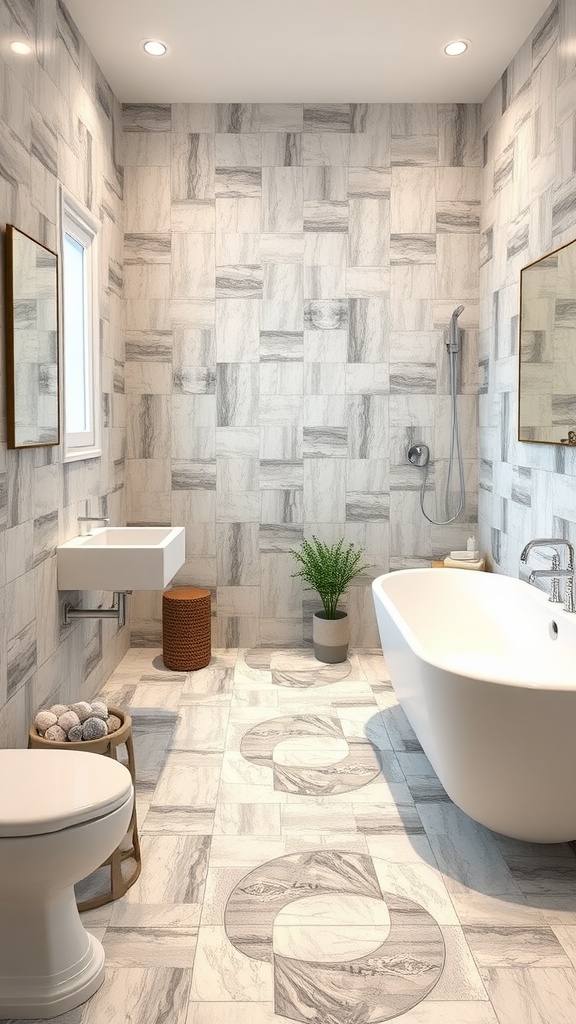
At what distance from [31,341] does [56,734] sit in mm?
1362

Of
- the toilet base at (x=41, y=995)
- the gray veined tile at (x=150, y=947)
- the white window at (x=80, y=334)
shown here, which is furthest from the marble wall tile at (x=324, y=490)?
the toilet base at (x=41, y=995)

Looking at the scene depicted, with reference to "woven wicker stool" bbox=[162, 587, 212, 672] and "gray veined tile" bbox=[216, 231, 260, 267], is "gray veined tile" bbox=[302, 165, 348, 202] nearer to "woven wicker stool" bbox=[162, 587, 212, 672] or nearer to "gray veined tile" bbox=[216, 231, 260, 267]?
"gray veined tile" bbox=[216, 231, 260, 267]

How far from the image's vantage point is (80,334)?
3938 mm

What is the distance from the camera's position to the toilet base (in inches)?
74.2

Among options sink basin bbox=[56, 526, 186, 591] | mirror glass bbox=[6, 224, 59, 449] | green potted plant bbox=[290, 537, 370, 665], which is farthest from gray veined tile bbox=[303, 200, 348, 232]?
sink basin bbox=[56, 526, 186, 591]

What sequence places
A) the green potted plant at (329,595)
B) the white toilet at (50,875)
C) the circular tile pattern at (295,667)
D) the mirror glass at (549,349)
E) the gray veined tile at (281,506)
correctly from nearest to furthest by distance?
the white toilet at (50,875) < the mirror glass at (549,349) < the circular tile pattern at (295,667) < the green potted plant at (329,595) < the gray veined tile at (281,506)

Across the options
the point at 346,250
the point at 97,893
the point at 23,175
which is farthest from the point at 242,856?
the point at 346,250

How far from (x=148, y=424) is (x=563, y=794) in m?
3.26

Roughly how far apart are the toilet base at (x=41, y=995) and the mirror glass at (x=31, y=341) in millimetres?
1575

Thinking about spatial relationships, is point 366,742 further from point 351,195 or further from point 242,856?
point 351,195

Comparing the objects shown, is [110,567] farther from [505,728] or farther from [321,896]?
[505,728]

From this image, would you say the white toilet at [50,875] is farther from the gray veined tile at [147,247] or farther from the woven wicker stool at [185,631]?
the gray veined tile at [147,247]

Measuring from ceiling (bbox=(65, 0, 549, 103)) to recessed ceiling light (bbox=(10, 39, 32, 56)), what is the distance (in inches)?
28.6

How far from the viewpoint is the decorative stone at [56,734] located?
2.55m
